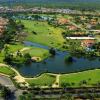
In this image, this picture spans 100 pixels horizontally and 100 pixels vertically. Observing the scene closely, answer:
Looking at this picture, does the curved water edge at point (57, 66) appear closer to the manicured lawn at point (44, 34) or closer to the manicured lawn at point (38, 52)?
the manicured lawn at point (38, 52)

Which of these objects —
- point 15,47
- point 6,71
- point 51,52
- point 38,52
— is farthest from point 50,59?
point 6,71

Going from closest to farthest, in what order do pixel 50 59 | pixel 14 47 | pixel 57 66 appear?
pixel 57 66
pixel 50 59
pixel 14 47

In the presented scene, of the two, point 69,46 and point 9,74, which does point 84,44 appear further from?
point 9,74

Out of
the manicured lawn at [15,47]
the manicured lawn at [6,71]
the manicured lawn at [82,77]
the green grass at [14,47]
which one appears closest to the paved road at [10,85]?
the manicured lawn at [6,71]

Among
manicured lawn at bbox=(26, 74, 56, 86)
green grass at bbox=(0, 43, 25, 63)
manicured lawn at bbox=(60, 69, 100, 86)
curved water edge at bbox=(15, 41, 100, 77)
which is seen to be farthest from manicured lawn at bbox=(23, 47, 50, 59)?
manicured lawn at bbox=(60, 69, 100, 86)

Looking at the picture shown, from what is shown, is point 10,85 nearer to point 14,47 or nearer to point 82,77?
point 82,77

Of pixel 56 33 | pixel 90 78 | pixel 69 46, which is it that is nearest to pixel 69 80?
pixel 90 78
